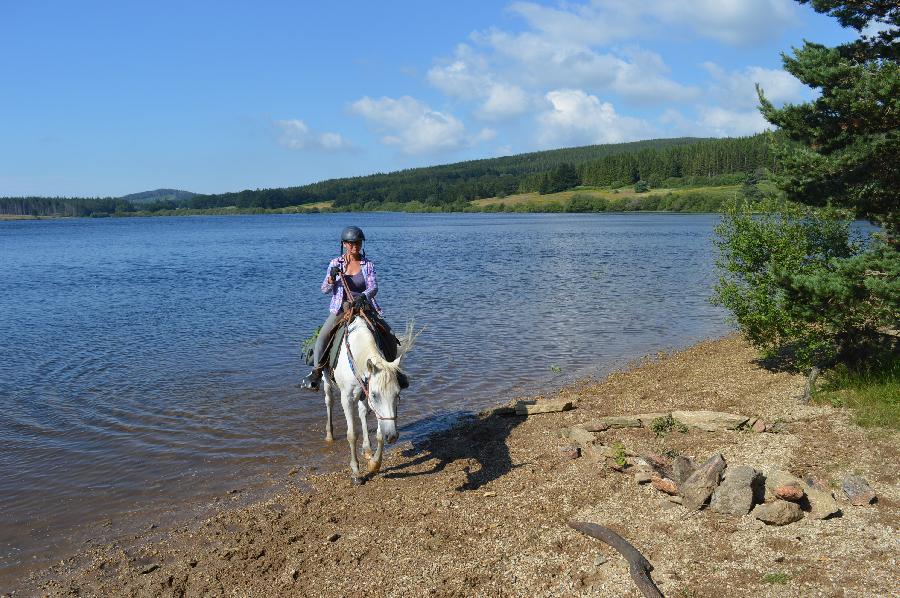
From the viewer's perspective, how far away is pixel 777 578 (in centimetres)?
637

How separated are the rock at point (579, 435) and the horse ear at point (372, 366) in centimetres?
387

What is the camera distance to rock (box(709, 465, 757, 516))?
7.68 m

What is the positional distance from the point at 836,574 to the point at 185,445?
10.7 meters

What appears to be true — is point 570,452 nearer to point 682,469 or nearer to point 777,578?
point 682,469

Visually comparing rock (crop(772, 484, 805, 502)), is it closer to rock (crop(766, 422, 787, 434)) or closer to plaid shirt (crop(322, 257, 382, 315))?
rock (crop(766, 422, 787, 434))

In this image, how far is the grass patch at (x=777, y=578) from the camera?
250 inches

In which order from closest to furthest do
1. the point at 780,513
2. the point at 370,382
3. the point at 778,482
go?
the point at 780,513
the point at 778,482
the point at 370,382

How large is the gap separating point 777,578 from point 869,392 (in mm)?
6133

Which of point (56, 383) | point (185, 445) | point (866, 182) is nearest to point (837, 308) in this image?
point (866, 182)

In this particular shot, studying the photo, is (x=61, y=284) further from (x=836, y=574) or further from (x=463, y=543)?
(x=836, y=574)

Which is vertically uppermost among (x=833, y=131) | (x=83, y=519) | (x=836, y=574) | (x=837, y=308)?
(x=833, y=131)

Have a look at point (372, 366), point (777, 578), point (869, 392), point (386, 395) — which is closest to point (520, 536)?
point (386, 395)

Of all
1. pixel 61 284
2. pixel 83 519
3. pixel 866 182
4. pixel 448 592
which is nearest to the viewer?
pixel 448 592

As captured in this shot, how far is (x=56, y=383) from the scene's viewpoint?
54.6ft
